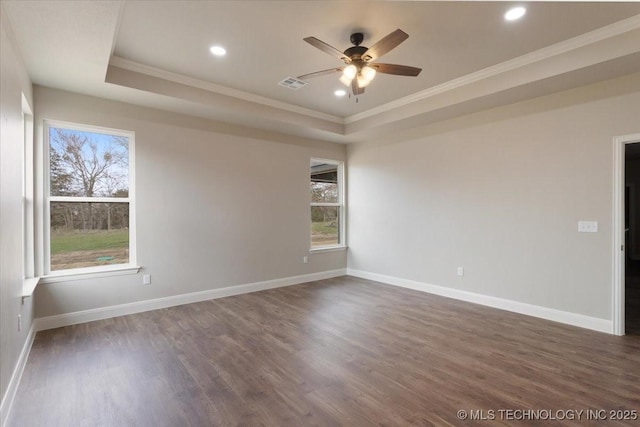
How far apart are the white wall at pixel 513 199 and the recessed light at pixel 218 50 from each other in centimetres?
327

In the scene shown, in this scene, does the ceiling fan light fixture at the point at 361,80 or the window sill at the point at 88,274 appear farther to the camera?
the window sill at the point at 88,274

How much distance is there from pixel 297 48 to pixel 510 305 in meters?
4.10

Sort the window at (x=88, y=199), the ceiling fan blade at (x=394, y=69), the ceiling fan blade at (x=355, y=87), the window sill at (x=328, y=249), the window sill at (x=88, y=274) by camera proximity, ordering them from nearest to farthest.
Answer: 1. the ceiling fan blade at (x=394, y=69)
2. the ceiling fan blade at (x=355, y=87)
3. the window sill at (x=88, y=274)
4. the window at (x=88, y=199)
5. the window sill at (x=328, y=249)

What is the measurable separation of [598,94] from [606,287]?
2104 mm

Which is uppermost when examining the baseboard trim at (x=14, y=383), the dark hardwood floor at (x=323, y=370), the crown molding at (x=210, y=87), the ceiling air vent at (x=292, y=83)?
Result: the ceiling air vent at (x=292, y=83)

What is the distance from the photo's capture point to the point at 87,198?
3.82 m

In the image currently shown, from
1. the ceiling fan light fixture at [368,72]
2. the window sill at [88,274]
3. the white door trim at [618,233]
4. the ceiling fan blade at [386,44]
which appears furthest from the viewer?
the window sill at [88,274]

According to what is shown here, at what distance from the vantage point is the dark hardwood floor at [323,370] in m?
2.07

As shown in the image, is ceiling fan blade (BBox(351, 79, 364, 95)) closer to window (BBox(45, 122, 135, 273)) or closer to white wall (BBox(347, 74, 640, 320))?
white wall (BBox(347, 74, 640, 320))

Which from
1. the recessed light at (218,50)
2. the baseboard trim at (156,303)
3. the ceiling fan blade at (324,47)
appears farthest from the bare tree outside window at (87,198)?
the ceiling fan blade at (324,47)

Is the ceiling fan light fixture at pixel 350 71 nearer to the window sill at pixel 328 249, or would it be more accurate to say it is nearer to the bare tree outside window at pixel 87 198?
the bare tree outside window at pixel 87 198

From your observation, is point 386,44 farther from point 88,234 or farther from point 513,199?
point 88,234

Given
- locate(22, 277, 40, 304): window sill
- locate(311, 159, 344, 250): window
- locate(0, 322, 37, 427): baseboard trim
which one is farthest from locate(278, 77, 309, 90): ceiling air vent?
locate(0, 322, 37, 427): baseboard trim

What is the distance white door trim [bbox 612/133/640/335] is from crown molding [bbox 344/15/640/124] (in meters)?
1.09
